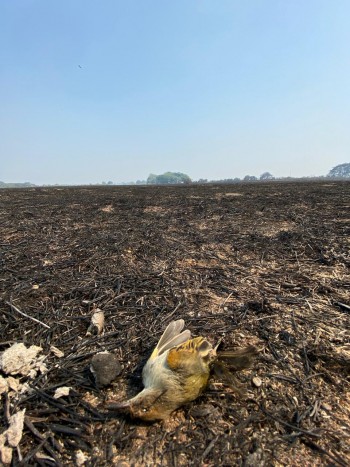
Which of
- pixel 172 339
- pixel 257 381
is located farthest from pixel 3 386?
pixel 257 381

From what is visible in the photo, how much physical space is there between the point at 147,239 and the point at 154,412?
4962mm

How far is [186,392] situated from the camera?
2.00 metres

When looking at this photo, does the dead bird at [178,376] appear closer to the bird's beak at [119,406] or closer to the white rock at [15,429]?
the bird's beak at [119,406]

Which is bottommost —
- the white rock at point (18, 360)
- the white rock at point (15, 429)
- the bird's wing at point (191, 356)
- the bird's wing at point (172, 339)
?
the white rock at point (15, 429)

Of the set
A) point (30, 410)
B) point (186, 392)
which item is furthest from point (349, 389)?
point (30, 410)

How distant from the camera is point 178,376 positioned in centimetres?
200

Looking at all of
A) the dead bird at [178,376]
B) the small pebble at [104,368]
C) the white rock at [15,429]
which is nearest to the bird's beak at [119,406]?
the dead bird at [178,376]

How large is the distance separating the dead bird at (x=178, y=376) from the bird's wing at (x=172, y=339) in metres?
0.07

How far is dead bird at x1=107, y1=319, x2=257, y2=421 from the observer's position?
195cm

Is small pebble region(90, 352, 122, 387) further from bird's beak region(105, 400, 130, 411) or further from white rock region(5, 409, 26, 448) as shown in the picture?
white rock region(5, 409, 26, 448)

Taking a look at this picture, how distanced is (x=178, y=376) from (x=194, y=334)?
0.86 m

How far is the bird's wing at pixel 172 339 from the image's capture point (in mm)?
2352

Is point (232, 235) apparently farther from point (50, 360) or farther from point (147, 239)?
point (50, 360)

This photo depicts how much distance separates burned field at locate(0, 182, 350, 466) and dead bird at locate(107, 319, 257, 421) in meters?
0.09
